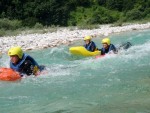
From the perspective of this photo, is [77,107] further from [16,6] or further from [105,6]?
[105,6]

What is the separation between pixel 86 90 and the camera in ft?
26.0

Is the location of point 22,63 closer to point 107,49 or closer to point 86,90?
point 86,90


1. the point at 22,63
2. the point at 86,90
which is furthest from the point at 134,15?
the point at 86,90

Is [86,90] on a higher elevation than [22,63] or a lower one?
lower

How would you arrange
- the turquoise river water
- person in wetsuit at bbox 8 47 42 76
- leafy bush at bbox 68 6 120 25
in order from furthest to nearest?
1. leafy bush at bbox 68 6 120 25
2. person in wetsuit at bbox 8 47 42 76
3. the turquoise river water

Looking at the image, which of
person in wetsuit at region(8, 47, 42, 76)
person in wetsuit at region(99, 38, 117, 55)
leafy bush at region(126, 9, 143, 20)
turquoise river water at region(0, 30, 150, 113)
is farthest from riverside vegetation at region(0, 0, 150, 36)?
person in wetsuit at region(8, 47, 42, 76)

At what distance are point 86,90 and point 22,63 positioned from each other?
2179mm

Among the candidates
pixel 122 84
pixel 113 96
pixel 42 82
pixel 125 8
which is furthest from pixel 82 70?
pixel 125 8

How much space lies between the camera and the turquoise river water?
6.58 m

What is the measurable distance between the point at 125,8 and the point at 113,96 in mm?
36948

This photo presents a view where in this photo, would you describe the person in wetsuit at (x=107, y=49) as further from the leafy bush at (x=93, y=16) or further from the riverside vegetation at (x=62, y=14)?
the leafy bush at (x=93, y=16)

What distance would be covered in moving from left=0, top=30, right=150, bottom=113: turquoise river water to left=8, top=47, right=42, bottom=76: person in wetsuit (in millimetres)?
220

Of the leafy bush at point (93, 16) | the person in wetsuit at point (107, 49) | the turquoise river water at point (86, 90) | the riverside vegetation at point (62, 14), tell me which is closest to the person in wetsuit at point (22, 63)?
the turquoise river water at point (86, 90)

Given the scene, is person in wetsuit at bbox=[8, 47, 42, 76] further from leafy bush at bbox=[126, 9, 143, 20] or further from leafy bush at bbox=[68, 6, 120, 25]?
leafy bush at bbox=[126, 9, 143, 20]
